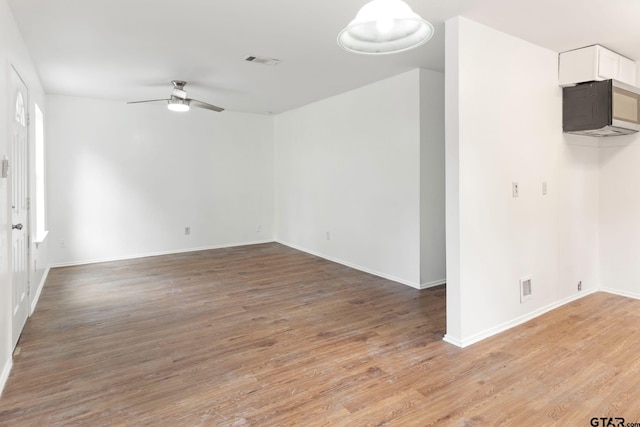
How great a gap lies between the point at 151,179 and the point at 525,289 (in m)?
5.56

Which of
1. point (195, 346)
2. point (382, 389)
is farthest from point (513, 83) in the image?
point (195, 346)

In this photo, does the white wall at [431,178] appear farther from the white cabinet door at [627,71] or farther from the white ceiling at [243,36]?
the white cabinet door at [627,71]

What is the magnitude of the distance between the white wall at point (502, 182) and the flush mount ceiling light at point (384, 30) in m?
1.15

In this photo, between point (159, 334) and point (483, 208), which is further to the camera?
point (159, 334)

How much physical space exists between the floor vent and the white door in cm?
405

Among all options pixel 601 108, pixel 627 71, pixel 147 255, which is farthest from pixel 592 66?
pixel 147 255

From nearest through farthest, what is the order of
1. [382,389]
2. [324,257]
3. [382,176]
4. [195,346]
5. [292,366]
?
[382,389] < [292,366] < [195,346] < [382,176] < [324,257]

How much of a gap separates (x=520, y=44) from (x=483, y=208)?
145 cm

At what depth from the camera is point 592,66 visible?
3.24m

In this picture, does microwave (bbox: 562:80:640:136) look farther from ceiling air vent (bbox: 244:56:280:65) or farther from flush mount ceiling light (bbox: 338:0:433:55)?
ceiling air vent (bbox: 244:56:280:65)

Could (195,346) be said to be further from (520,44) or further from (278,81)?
(520,44)

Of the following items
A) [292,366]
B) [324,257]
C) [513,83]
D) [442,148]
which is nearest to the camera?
[292,366]

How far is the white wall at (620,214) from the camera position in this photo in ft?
12.5

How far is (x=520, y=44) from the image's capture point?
123 inches
